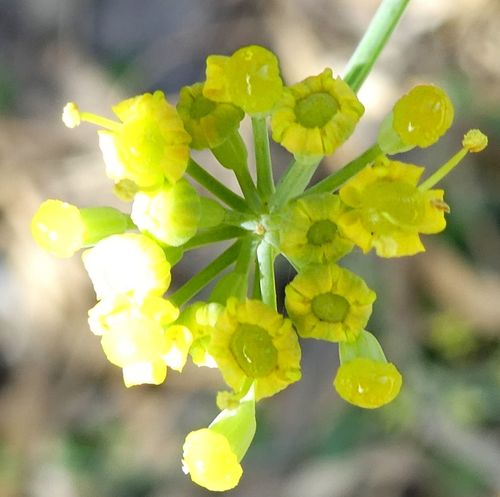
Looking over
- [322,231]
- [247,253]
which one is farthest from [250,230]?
[322,231]

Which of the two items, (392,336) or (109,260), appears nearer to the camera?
(109,260)

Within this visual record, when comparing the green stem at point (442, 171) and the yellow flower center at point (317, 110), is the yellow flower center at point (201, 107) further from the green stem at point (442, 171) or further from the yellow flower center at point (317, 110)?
the green stem at point (442, 171)

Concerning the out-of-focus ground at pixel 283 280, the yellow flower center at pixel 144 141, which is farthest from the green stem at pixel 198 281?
the out-of-focus ground at pixel 283 280

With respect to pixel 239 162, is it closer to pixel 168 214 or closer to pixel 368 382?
pixel 168 214

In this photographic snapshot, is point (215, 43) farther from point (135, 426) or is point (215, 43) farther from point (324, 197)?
point (324, 197)

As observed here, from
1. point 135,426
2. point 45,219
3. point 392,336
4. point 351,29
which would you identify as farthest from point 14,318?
point 45,219

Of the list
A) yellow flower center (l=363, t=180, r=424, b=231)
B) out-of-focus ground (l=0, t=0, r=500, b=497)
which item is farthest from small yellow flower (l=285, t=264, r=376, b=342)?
out-of-focus ground (l=0, t=0, r=500, b=497)
